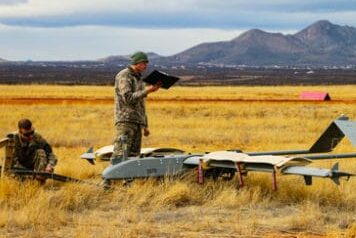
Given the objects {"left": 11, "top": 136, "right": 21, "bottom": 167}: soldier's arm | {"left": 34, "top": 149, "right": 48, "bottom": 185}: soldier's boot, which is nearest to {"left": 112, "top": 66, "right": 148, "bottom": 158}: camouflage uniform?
{"left": 34, "top": 149, "right": 48, "bottom": 185}: soldier's boot

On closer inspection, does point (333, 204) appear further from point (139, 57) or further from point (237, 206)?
point (139, 57)

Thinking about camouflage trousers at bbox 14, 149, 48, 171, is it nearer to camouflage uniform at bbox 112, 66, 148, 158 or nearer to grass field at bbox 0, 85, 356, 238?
grass field at bbox 0, 85, 356, 238

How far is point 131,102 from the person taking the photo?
10250 millimetres

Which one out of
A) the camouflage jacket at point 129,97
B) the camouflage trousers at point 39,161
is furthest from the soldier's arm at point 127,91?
the camouflage trousers at point 39,161

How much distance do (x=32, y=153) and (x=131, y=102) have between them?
152cm

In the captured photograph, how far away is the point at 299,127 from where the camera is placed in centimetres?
2616

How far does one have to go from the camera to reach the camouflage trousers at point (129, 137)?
1036cm

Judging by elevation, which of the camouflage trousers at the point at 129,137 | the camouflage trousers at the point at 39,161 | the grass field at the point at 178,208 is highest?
the camouflage trousers at the point at 129,137

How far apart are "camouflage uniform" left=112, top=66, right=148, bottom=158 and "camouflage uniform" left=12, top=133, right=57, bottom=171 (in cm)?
93

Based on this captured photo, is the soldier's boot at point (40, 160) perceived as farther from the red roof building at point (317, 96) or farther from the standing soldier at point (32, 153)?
the red roof building at point (317, 96)

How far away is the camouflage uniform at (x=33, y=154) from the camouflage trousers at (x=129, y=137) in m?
0.89

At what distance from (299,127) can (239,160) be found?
16776 mm

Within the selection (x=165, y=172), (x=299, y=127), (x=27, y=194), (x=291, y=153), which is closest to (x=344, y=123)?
(x=291, y=153)

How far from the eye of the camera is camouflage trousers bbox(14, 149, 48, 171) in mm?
10056
